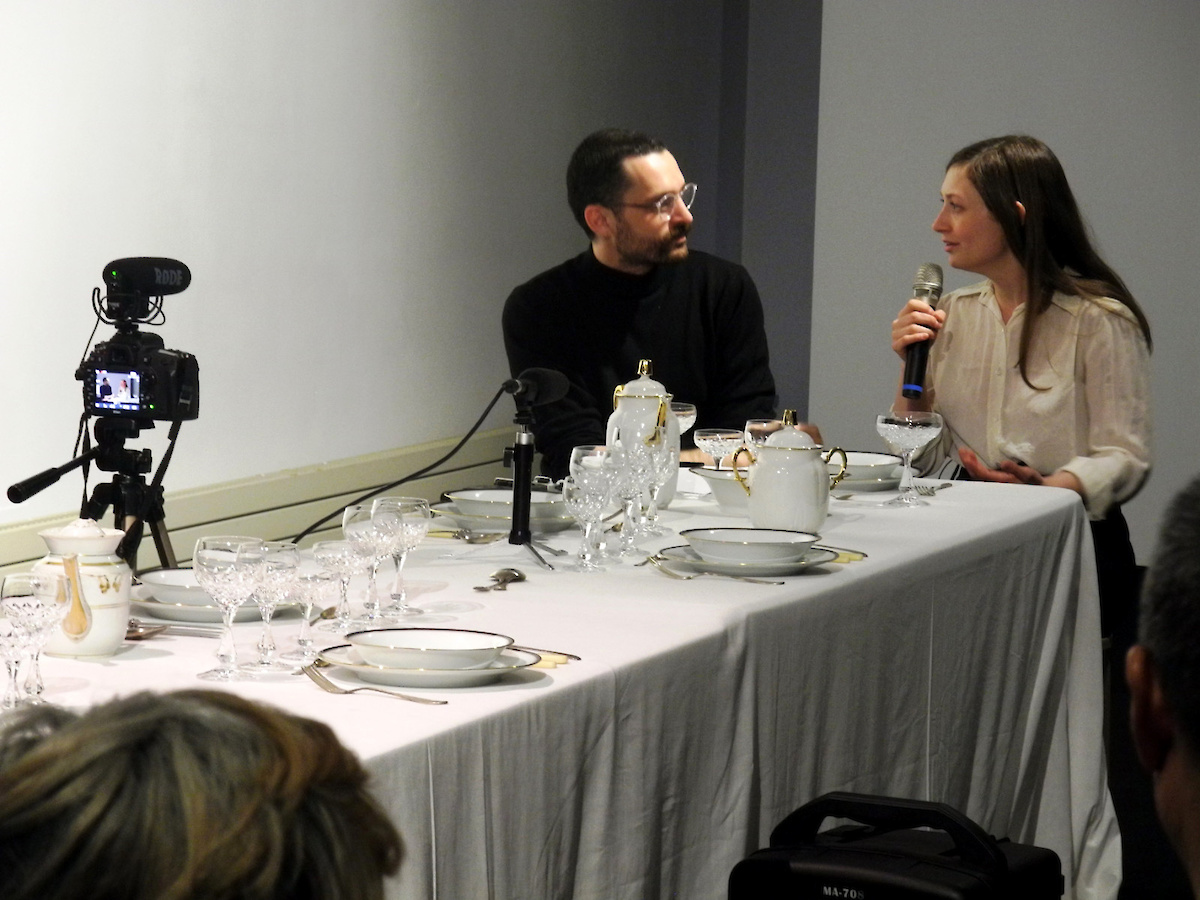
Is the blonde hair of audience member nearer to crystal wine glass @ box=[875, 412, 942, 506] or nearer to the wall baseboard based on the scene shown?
crystal wine glass @ box=[875, 412, 942, 506]

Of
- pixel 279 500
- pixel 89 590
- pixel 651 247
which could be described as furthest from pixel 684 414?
pixel 279 500

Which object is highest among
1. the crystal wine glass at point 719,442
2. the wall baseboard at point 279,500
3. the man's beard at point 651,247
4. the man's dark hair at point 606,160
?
the man's dark hair at point 606,160

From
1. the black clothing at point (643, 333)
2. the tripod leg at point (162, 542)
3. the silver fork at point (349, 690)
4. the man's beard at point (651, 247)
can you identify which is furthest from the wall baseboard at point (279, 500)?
the silver fork at point (349, 690)

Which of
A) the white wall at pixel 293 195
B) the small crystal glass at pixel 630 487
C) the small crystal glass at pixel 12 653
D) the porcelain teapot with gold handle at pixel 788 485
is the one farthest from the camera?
the white wall at pixel 293 195

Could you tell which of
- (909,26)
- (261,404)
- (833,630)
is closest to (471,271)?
(261,404)

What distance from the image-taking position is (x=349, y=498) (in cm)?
443

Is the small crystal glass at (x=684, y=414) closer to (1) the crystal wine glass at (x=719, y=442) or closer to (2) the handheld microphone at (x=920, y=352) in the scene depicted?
(1) the crystal wine glass at (x=719, y=442)

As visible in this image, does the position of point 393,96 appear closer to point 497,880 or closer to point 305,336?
point 305,336

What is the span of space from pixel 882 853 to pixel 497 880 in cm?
54

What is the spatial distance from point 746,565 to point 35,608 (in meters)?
1.05

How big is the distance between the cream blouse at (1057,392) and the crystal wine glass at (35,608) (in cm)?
226

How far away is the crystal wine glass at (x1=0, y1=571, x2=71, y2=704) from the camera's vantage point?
1454mm

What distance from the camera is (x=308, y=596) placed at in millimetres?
1678

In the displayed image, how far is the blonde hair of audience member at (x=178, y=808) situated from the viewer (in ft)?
1.84
